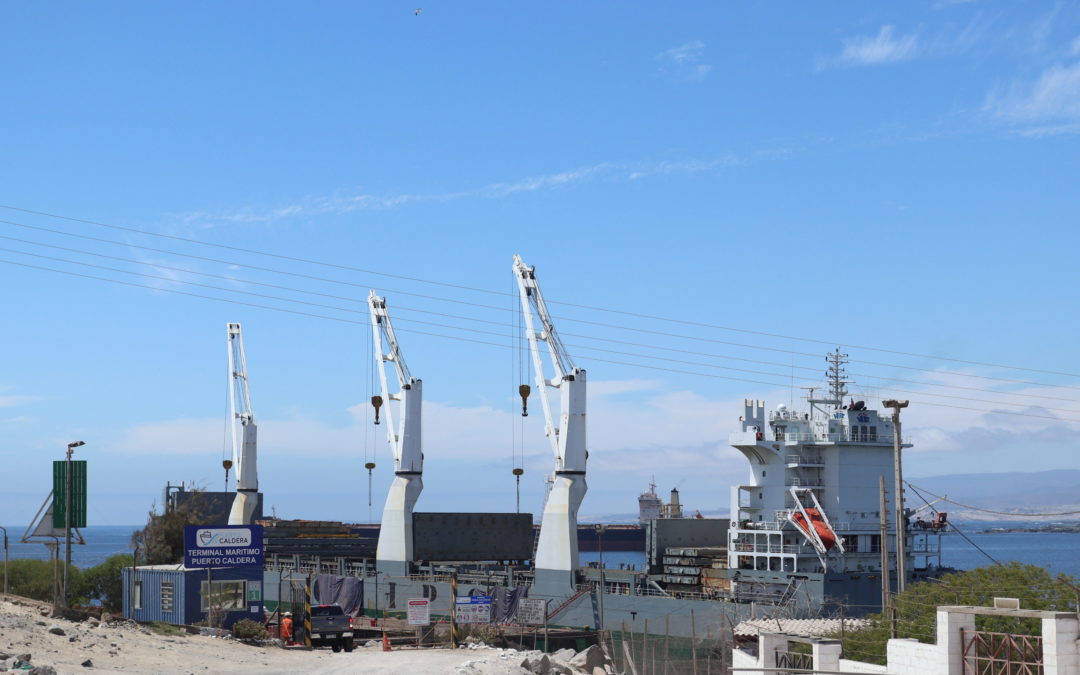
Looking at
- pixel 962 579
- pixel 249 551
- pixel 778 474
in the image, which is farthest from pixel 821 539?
pixel 249 551

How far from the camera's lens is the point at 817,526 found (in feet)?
165

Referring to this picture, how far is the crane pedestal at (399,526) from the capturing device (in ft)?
209

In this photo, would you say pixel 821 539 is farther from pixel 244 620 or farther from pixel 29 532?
pixel 29 532

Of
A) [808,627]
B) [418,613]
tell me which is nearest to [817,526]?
[808,627]

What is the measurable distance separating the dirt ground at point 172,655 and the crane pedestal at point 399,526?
88.2 feet

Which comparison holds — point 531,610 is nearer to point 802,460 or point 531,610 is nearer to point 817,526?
point 817,526

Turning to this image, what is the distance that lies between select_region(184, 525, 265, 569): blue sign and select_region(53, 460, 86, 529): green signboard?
3.51m

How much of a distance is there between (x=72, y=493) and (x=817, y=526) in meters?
30.2

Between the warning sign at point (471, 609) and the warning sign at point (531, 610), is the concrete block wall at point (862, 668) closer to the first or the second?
the warning sign at point (471, 609)

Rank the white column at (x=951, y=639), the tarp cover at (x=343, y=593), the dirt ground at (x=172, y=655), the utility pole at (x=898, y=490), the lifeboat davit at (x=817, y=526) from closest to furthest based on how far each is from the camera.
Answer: the white column at (x=951, y=639)
the dirt ground at (x=172, y=655)
the utility pole at (x=898, y=490)
the lifeboat davit at (x=817, y=526)
the tarp cover at (x=343, y=593)

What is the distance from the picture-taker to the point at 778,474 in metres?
53.5

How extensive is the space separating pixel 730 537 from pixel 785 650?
27639 mm

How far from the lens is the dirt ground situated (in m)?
27.5

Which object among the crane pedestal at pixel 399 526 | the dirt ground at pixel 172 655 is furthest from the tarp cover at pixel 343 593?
the dirt ground at pixel 172 655
